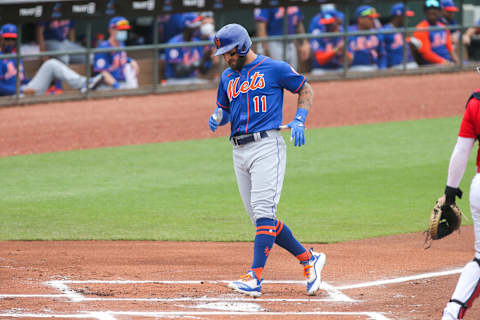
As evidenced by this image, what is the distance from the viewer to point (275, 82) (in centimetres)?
574

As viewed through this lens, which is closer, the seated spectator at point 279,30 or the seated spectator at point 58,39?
the seated spectator at point 58,39

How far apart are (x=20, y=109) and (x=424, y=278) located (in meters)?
10.2

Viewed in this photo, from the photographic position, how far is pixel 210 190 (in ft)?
32.0

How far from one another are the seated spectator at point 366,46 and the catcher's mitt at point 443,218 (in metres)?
13.2

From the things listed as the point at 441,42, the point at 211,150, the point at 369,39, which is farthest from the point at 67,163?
the point at 441,42

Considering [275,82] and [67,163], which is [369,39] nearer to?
[67,163]

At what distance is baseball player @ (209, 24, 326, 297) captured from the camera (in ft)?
18.3

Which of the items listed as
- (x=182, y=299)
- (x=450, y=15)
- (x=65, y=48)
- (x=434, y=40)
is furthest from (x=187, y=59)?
(x=182, y=299)

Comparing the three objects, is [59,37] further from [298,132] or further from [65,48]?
[298,132]

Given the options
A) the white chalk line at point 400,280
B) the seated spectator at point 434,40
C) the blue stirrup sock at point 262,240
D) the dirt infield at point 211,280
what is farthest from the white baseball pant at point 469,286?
the seated spectator at point 434,40

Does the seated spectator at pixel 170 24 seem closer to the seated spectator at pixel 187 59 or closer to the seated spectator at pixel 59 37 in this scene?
the seated spectator at pixel 187 59

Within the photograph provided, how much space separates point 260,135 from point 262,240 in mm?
702

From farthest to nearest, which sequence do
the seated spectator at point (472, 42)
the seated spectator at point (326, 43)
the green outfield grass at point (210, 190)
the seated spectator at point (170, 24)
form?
the seated spectator at point (472, 42) < the seated spectator at point (326, 43) < the seated spectator at point (170, 24) < the green outfield grass at point (210, 190)

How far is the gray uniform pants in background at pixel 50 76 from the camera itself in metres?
14.6
